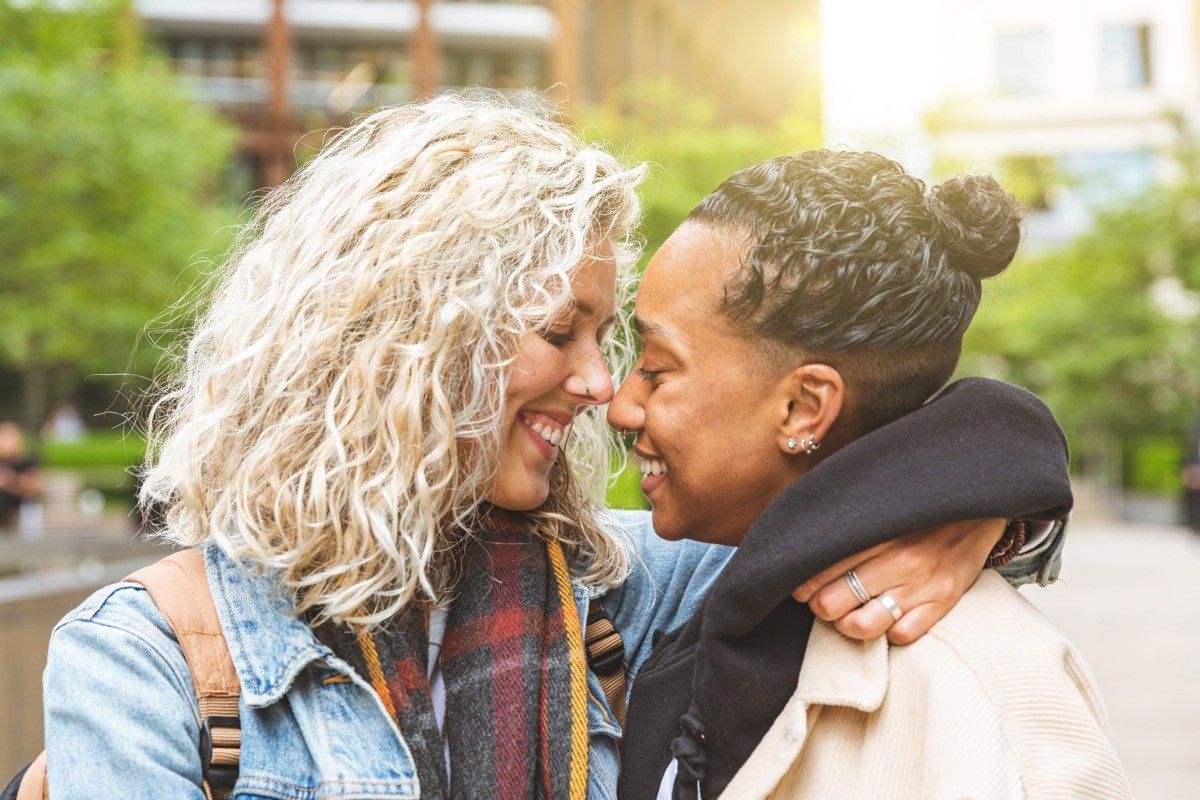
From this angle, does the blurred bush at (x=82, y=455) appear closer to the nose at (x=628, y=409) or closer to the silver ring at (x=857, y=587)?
the nose at (x=628, y=409)

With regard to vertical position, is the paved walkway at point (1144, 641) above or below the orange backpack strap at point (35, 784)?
below

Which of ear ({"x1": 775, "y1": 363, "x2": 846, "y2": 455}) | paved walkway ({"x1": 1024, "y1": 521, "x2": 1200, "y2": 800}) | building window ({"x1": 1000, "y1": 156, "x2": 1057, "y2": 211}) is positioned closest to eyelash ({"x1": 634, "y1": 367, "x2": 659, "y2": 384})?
ear ({"x1": 775, "y1": 363, "x2": 846, "y2": 455})

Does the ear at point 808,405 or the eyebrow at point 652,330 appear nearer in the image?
the ear at point 808,405

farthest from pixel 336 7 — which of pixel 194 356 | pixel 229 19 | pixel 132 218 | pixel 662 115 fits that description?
pixel 194 356

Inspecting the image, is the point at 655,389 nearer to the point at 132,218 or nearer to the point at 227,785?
the point at 227,785

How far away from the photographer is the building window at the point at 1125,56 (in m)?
39.5

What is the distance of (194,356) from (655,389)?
2.77 feet

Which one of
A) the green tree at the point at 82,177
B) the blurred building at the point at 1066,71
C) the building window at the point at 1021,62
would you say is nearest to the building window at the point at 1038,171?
the blurred building at the point at 1066,71

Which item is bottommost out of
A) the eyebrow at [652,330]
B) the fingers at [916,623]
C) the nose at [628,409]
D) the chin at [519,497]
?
the fingers at [916,623]

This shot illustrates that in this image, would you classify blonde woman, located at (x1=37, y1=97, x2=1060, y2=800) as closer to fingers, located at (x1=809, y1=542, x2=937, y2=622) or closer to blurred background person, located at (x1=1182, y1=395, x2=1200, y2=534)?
fingers, located at (x1=809, y1=542, x2=937, y2=622)

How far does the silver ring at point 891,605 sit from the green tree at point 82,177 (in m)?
13.7

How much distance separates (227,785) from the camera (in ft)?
6.18

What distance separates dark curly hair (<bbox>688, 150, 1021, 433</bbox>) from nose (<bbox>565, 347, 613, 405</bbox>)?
34 cm

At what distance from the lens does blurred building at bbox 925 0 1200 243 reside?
38.9m
